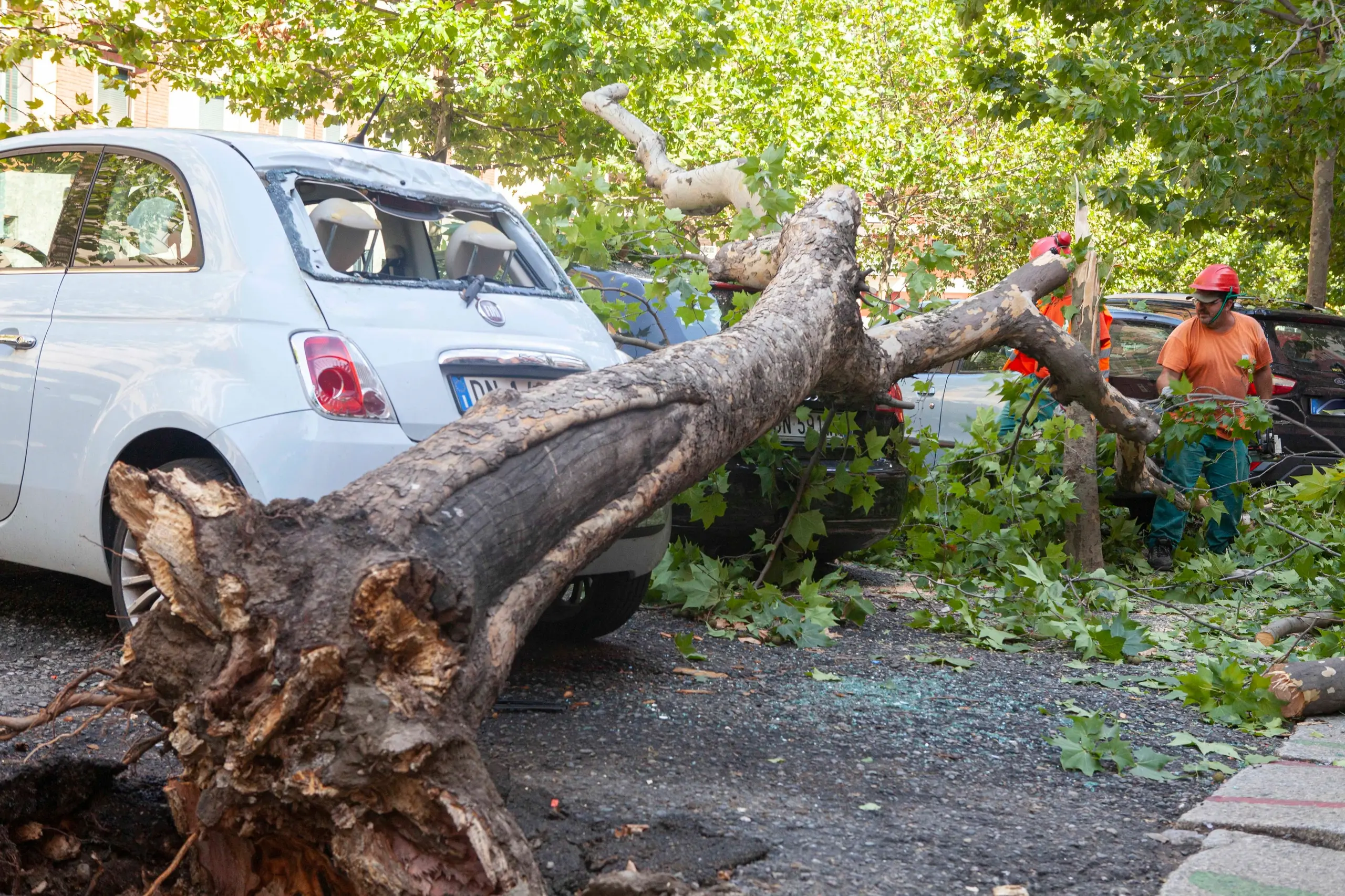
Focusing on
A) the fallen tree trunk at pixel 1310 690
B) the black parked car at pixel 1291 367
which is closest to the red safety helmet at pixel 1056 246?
the black parked car at pixel 1291 367

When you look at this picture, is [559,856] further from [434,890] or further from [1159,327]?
[1159,327]

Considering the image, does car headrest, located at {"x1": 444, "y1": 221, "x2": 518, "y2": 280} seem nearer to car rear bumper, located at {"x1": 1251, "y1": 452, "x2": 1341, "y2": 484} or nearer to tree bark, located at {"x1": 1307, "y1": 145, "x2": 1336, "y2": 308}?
car rear bumper, located at {"x1": 1251, "y1": 452, "x2": 1341, "y2": 484}

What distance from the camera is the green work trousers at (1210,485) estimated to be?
8078 millimetres

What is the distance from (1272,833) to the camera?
321cm

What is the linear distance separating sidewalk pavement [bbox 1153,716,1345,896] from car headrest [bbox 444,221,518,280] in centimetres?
306

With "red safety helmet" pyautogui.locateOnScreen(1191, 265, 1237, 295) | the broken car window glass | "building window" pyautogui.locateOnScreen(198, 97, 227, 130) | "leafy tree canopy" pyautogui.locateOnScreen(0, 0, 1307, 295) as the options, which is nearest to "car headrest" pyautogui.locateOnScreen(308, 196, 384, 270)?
the broken car window glass

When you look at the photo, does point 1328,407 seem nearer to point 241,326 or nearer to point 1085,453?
point 1085,453

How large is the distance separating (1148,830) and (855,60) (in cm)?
2344

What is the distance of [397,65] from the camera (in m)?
14.7

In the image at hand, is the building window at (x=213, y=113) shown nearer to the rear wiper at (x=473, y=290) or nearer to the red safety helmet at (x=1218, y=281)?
the red safety helmet at (x=1218, y=281)

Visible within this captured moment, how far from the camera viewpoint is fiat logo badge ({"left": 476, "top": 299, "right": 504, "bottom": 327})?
4.37 m

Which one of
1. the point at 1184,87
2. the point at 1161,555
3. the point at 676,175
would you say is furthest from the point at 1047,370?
the point at 1184,87

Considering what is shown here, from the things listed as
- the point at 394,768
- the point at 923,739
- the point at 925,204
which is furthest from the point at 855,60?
the point at 394,768

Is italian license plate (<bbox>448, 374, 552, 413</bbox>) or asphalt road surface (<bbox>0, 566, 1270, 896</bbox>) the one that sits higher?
italian license plate (<bbox>448, 374, 552, 413</bbox>)
